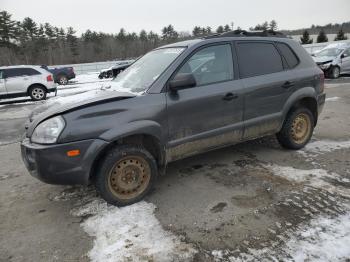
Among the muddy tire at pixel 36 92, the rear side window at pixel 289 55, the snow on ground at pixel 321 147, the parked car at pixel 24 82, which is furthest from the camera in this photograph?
the muddy tire at pixel 36 92

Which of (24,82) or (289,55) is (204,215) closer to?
(289,55)

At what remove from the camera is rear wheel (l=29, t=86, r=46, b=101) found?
14.1 meters

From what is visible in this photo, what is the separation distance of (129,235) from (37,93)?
41.7 feet

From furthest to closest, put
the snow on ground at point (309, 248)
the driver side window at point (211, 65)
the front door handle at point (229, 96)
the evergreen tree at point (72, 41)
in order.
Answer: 1. the evergreen tree at point (72, 41)
2. the front door handle at point (229, 96)
3. the driver side window at point (211, 65)
4. the snow on ground at point (309, 248)

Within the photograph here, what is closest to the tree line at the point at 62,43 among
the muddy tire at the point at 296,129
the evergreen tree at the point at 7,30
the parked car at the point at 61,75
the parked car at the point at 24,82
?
the evergreen tree at the point at 7,30

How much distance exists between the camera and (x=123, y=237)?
9.95 feet

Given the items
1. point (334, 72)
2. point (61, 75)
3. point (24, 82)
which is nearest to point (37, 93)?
point (24, 82)

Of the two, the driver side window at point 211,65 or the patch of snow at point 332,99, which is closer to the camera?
the driver side window at point 211,65

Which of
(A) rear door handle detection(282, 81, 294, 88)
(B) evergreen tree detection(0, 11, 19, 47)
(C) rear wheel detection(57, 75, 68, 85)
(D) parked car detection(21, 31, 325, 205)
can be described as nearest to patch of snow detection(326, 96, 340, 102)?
(D) parked car detection(21, 31, 325, 205)

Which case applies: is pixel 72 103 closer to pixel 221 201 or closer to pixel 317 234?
pixel 221 201

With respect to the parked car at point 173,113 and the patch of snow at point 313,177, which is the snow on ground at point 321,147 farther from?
the patch of snow at point 313,177

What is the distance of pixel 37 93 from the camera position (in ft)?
46.4

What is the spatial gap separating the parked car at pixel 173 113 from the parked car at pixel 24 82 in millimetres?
10927

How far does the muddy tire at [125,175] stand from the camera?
337 centimetres
